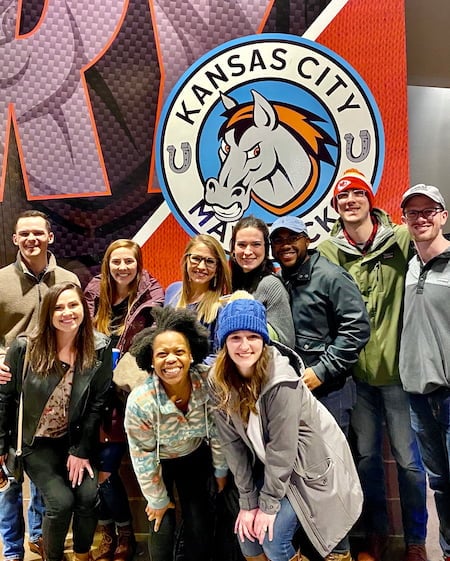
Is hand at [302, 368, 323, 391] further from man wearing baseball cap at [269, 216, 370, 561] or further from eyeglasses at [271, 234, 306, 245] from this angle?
eyeglasses at [271, 234, 306, 245]

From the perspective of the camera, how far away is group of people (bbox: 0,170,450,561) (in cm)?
183

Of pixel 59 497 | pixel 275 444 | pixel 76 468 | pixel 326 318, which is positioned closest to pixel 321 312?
pixel 326 318

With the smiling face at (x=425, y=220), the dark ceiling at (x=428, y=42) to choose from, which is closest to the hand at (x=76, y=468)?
the smiling face at (x=425, y=220)

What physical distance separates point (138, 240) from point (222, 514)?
146cm

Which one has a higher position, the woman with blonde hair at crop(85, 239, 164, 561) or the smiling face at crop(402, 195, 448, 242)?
the smiling face at crop(402, 195, 448, 242)

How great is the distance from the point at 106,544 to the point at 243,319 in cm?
143

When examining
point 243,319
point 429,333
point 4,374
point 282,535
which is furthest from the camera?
point 4,374

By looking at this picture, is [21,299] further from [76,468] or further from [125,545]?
[125,545]

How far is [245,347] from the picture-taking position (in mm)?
1755

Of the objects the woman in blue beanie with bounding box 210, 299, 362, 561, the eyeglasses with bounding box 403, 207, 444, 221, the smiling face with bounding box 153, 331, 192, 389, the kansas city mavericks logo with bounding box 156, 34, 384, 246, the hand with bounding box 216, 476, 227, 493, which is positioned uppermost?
the kansas city mavericks logo with bounding box 156, 34, 384, 246

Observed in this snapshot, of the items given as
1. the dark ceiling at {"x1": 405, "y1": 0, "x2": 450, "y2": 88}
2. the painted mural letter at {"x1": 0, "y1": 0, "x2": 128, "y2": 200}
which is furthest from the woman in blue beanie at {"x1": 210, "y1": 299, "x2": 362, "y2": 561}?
the dark ceiling at {"x1": 405, "y1": 0, "x2": 450, "y2": 88}

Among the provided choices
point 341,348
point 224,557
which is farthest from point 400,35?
point 224,557

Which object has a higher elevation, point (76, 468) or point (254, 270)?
point (254, 270)

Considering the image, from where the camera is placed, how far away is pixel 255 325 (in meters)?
1.74
